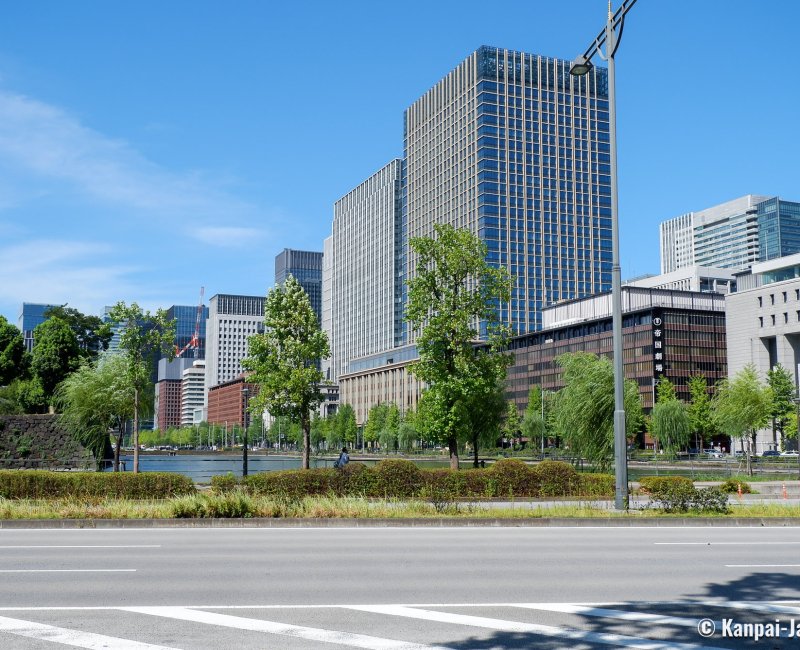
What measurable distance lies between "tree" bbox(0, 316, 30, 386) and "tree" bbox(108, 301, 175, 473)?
21.0m

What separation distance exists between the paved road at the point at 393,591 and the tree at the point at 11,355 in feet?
153

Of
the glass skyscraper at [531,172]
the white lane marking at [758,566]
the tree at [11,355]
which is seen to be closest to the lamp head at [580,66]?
the white lane marking at [758,566]

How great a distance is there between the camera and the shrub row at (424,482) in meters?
24.6

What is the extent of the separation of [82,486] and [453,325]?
17.9m

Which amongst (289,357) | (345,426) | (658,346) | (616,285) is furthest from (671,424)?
(345,426)

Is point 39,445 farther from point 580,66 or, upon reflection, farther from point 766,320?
point 766,320

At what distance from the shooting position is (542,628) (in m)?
8.47

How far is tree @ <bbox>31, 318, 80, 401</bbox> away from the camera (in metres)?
55.7

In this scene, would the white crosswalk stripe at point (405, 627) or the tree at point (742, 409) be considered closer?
the white crosswalk stripe at point (405, 627)

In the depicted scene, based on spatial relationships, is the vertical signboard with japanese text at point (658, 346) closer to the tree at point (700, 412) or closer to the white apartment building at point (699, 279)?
the tree at point (700, 412)

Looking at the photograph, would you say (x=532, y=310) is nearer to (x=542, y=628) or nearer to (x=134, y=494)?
(x=134, y=494)

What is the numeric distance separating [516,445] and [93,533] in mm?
130526

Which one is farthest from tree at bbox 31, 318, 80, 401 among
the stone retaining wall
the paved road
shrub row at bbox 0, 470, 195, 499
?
the paved road

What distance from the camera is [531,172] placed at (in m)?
182
